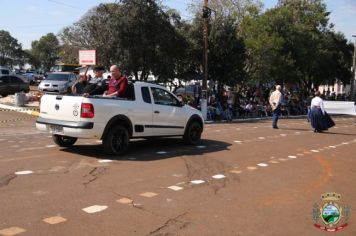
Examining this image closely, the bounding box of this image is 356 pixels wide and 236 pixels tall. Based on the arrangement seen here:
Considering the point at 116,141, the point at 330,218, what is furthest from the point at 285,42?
the point at 330,218

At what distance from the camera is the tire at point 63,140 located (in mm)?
11016

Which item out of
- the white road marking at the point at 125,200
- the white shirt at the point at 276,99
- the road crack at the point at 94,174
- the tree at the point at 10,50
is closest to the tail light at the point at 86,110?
the road crack at the point at 94,174

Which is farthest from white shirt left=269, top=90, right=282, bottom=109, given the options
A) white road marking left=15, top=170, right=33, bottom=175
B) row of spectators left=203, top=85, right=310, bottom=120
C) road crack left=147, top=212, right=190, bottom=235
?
road crack left=147, top=212, right=190, bottom=235

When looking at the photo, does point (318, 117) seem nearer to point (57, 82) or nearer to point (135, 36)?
point (135, 36)

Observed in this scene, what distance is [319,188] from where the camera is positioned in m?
7.96

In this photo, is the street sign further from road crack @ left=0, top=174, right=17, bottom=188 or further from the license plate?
road crack @ left=0, top=174, right=17, bottom=188

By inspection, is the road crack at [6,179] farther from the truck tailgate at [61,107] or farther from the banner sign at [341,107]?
the banner sign at [341,107]

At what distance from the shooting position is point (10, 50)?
12800 centimetres

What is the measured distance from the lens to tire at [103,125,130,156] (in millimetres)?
9964

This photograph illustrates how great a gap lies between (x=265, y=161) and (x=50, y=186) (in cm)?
510

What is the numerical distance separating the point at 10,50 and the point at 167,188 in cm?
13020

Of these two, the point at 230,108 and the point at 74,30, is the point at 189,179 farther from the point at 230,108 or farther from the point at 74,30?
the point at 74,30

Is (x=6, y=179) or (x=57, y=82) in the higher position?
(x=57, y=82)

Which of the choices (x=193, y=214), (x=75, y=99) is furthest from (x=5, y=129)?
(x=193, y=214)
